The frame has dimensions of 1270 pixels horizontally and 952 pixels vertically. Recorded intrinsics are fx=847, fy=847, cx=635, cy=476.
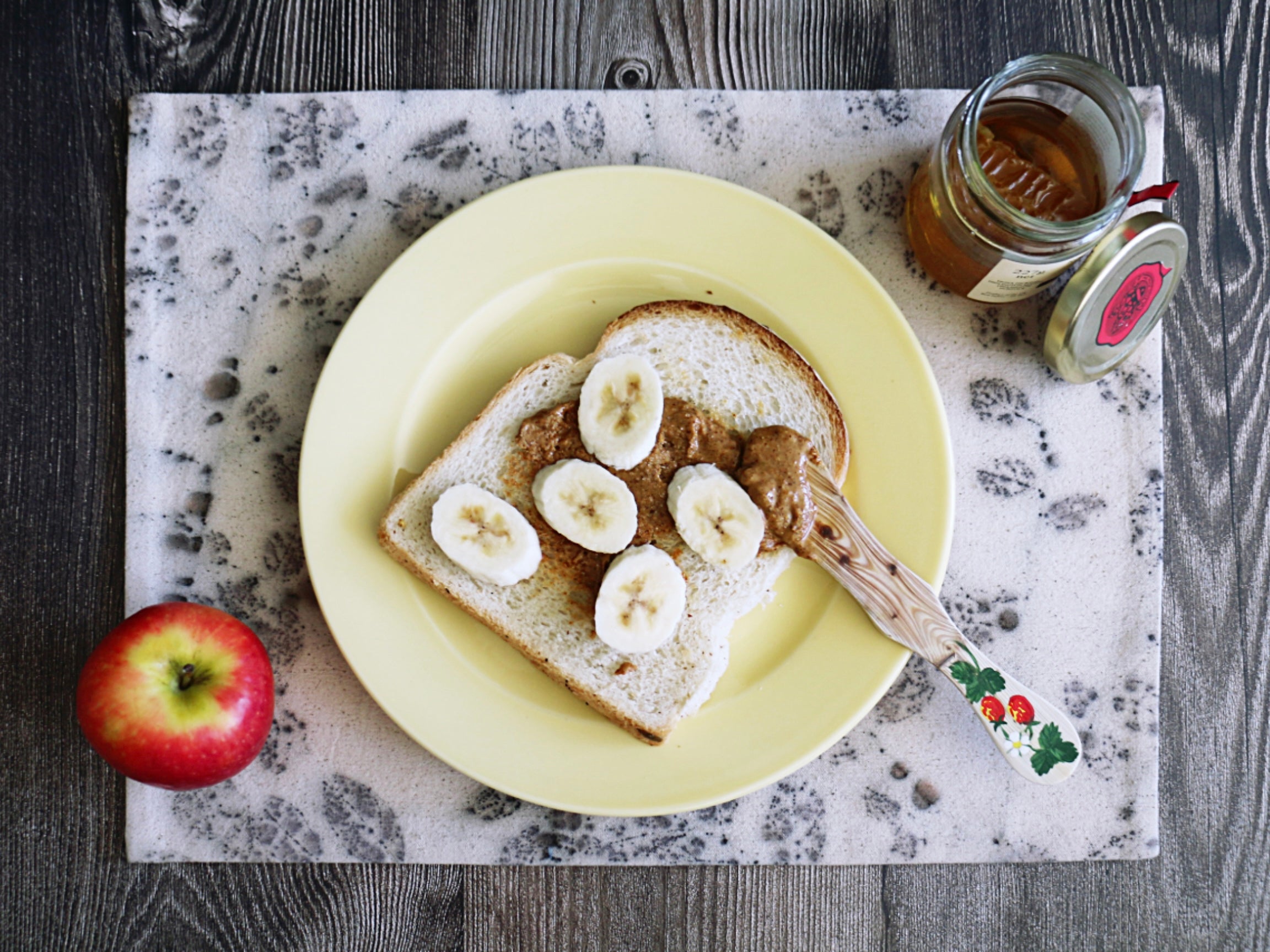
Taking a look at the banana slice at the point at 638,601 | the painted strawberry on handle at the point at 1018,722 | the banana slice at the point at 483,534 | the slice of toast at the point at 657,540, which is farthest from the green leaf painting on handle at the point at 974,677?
the banana slice at the point at 483,534

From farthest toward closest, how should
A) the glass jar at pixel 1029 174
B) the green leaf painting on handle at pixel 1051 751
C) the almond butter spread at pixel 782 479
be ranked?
the green leaf painting on handle at pixel 1051 751, the almond butter spread at pixel 782 479, the glass jar at pixel 1029 174

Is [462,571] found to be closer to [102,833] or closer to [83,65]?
[102,833]

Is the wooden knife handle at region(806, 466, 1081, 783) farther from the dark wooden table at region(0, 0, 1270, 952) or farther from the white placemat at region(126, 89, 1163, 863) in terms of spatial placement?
the dark wooden table at region(0, 0, 1270, 952)

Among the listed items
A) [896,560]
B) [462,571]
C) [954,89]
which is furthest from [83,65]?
[896,560]

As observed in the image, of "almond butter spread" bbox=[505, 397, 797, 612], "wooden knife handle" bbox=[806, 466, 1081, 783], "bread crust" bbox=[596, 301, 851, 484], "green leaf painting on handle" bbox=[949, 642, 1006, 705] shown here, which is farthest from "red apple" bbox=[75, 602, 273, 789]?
"green leaf painting on handle" bbox=[949, 642, 1006, 705]

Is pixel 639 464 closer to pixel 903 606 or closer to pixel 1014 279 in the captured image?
pixel 903 606

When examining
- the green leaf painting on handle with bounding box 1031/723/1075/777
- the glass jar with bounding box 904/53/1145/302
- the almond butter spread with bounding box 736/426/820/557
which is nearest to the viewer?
the glass jar with bounding box 904/53/1145/302

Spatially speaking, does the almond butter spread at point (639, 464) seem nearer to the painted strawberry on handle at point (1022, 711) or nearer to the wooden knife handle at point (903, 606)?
the wooden knife handle at point (903, 606)
